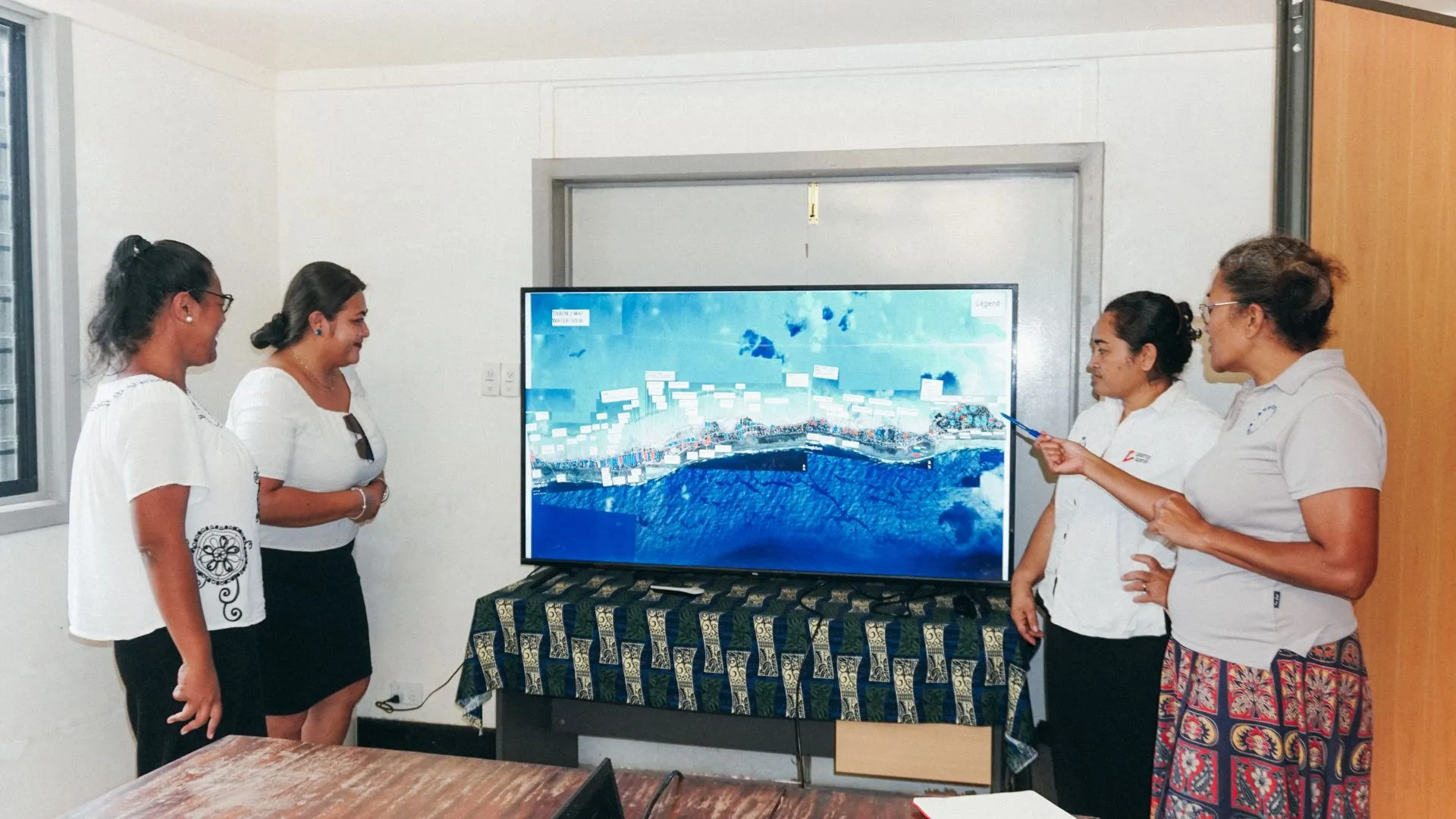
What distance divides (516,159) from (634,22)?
682 millimetres

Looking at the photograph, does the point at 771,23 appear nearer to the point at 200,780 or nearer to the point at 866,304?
the point at 866,304

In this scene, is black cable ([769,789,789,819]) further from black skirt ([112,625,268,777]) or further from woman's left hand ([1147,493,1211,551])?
black skirt ([112,625,268,777])

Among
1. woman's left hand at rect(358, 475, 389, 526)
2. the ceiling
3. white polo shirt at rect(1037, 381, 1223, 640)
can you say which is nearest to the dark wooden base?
woman's left hand at rect(358, 475, 389, 526)

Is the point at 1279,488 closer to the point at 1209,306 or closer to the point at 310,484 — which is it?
the point at 1209,306

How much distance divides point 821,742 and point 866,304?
1.24m

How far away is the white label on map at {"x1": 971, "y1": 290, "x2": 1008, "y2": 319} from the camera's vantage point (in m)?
2.72

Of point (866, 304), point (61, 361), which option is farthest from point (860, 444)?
point (61, 361)

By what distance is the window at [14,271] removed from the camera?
8.80ft

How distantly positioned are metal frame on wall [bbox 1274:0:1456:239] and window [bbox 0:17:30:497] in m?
3.12

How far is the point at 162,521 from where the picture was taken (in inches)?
71.8

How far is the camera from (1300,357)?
5.82 feet

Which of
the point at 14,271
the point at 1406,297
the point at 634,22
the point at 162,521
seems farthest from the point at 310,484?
the point at 1406,297

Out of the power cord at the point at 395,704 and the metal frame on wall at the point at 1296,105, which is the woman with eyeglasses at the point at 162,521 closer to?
the power cord at the point at 395,704

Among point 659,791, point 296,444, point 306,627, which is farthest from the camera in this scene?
point 306,627
